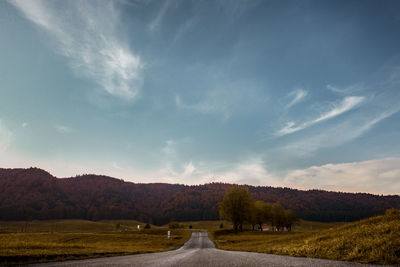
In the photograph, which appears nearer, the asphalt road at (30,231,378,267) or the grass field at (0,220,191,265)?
the asphalt road at (30,231,378,267)

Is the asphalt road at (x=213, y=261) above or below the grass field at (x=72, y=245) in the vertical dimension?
above

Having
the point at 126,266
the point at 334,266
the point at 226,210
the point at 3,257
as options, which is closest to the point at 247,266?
the point at 334,266

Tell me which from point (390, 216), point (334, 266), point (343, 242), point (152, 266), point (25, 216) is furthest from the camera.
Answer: point (25, 216)

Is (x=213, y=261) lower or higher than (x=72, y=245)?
higher

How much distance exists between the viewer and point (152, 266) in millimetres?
10297

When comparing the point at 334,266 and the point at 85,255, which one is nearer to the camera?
the point at 334,266

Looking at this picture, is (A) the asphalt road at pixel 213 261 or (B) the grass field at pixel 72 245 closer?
(A) the asphalt road at pixel 213 261

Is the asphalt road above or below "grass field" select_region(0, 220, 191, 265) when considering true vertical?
above

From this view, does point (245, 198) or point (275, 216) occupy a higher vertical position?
point (245, 198)

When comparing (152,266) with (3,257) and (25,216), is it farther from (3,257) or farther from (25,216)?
(25,216)

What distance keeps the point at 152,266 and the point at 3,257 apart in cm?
1051

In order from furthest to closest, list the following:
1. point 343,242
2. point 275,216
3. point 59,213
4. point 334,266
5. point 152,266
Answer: point 59,213
point 275,216
point 343,242
point 152,266
point 334,266

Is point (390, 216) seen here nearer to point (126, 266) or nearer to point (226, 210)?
point (126, 266)

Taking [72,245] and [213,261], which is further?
[72,245]
